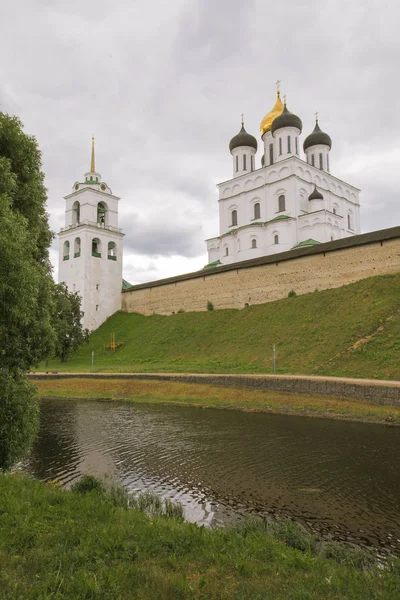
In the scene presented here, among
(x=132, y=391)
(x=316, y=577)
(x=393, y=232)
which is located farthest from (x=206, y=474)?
(x=393, y=232)

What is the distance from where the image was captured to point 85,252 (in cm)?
4644

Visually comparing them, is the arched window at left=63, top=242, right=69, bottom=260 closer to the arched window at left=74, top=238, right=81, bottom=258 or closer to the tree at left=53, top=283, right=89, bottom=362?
the arched window at left=74, top=238, right=81, bottom=258

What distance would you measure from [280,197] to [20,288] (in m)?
42.1

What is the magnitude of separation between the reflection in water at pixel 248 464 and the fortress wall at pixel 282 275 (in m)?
14.6

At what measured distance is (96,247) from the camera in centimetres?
4853

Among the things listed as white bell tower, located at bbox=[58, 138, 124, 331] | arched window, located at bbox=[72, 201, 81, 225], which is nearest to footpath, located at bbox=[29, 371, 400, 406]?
white bell tower, located at bbox=[58, 138, 124, 331]

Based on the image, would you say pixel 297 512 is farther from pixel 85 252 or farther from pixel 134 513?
pixel 85 252

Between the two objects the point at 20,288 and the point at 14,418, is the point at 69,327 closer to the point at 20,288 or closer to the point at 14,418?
the point at 14,418

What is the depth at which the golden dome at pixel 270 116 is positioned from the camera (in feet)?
166

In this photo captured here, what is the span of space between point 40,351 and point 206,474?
462 centimetres

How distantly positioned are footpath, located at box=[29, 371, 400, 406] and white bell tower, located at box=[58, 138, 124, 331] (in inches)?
913

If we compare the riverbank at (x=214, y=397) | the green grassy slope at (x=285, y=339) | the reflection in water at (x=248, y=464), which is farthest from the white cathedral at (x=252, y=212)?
the reflection in water at (x=248, y=464)

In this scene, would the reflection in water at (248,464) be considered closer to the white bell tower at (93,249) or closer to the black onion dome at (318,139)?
the white bell tower at (93,249)

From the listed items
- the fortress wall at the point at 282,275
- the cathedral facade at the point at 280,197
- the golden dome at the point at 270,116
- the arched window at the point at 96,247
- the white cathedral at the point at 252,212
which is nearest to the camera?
the fortress wall at the point at 282,275
